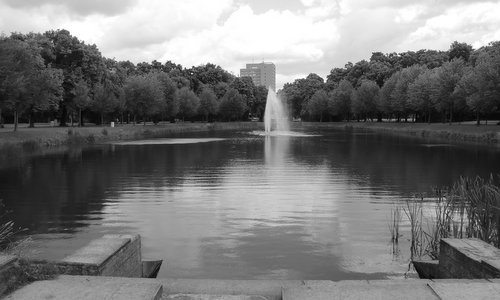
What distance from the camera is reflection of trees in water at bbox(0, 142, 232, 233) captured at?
14.8 metres

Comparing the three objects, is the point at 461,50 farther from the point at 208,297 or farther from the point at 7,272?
the point at 7,272

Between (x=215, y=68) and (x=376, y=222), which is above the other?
(x=215, y=68)

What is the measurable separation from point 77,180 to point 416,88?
2523 inches

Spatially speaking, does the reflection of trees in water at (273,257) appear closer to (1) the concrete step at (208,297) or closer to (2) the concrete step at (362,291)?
(1) the concrete step at (208,297)

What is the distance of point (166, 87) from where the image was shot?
88.6 m

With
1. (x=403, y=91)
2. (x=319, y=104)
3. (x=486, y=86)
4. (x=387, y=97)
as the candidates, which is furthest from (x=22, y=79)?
Result: (x=319, y=104)

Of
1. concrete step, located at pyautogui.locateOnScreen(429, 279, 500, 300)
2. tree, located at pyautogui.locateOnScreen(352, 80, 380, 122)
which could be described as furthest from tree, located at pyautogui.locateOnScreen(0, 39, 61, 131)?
tree, located at pyautogui.locateOnScreen(352, 80, 380, 122)

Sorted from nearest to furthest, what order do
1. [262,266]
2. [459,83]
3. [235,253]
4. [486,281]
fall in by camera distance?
[486,281]
[262,266]
[235,253]
[459,83]

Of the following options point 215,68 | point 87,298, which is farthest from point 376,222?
point 215,68

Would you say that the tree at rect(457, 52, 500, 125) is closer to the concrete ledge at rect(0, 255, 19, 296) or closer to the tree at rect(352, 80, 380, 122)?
the tree at rect(352, 80, 380, 122)

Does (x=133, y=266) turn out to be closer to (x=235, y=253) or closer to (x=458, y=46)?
(x=235, y=253)

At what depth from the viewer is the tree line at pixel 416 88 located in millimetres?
53781

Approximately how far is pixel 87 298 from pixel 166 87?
8579 cm

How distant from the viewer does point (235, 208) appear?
52.5 feet
